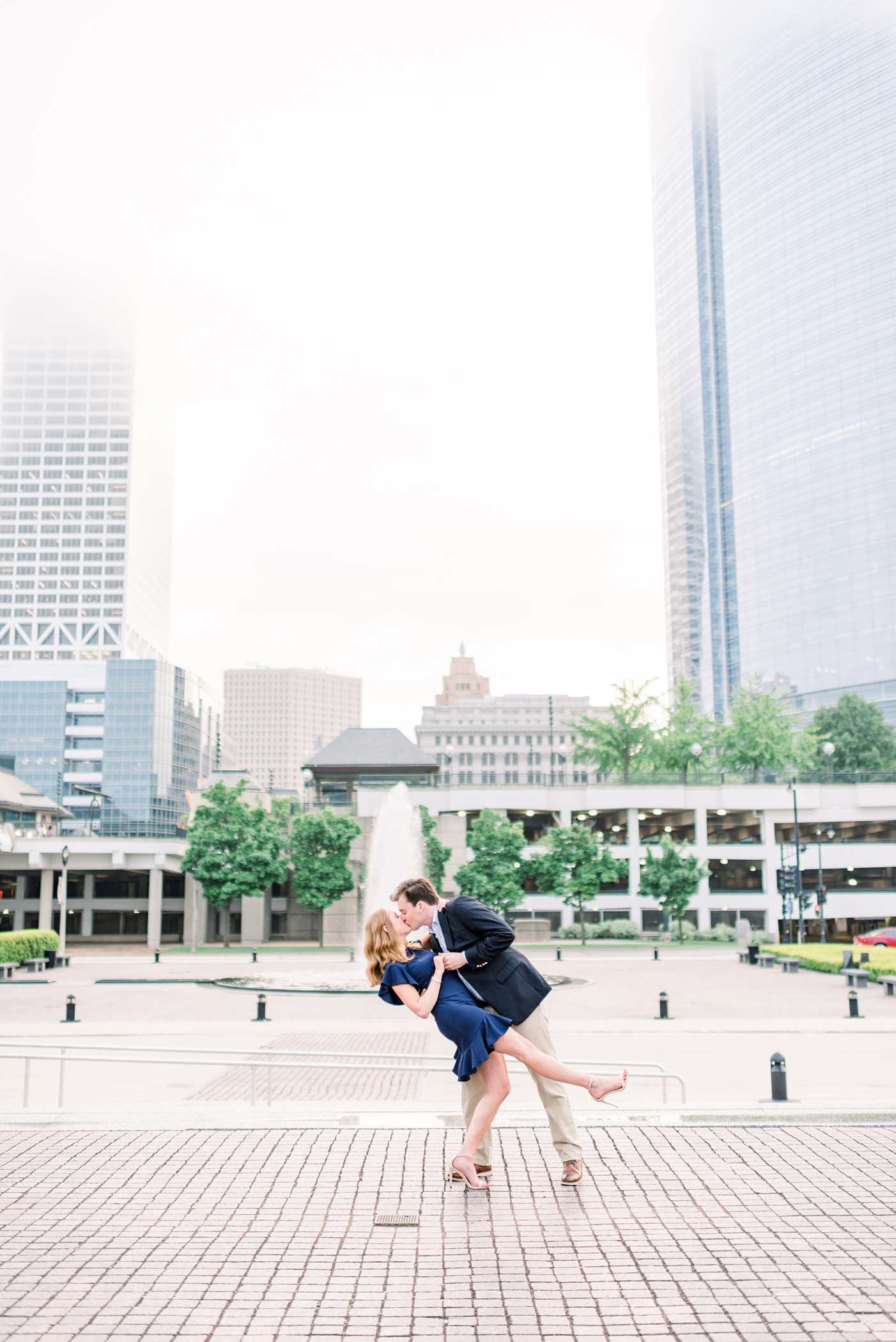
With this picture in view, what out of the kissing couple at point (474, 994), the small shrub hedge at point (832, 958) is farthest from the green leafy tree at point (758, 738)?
the kissing couple at point (474, 994)

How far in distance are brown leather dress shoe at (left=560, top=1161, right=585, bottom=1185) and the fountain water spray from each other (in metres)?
34.8

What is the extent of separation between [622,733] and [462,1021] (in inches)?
2691

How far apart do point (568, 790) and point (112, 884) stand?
35818 mm

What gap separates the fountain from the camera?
27.0 m

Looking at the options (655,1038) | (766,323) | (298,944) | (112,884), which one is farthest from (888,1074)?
(766,323)

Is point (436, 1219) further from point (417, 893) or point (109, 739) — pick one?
point (109, 739)

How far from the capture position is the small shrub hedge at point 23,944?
31.1 meters

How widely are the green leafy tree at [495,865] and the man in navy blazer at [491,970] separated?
43607mm

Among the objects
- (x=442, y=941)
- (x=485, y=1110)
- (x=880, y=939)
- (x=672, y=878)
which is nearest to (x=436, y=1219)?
(x=485, y=1110)

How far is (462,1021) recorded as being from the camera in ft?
20.3

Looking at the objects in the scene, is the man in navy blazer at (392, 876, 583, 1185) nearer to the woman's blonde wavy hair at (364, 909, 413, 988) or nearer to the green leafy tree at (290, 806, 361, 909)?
the woman's blonde wavy hair at (364, 909, 413, 988)

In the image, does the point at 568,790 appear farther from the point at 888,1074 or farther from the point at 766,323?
the point at 766,323

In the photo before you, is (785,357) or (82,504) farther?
(82,504)

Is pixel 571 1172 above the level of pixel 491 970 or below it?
below
